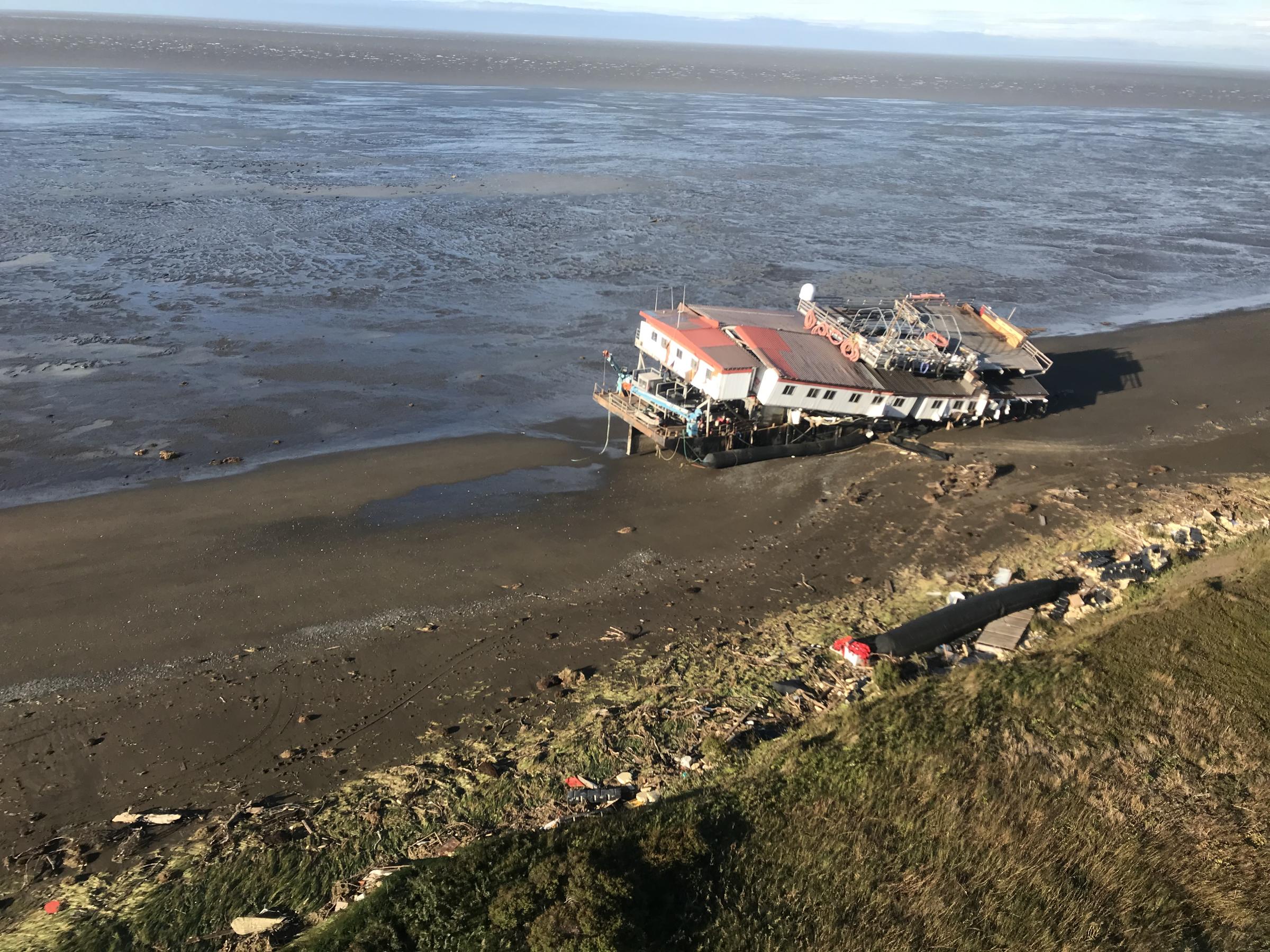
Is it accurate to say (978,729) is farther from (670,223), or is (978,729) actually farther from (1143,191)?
(1143,191)

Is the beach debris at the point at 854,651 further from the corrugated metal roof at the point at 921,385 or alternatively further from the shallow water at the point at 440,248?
the shallow water at the point at 440,248

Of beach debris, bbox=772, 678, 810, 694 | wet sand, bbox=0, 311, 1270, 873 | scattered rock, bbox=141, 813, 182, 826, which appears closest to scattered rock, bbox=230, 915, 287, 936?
scattered rock, bbox=141, 813, 182, 826

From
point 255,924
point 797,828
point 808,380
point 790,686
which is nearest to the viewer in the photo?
point 255,924

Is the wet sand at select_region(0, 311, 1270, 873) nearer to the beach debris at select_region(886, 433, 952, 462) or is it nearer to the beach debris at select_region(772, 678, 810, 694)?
the beach debris at select_region(886, 433, 952, 462)

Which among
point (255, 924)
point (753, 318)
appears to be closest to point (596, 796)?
point (255, 924)

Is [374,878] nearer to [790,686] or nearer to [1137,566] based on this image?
[790,686]
